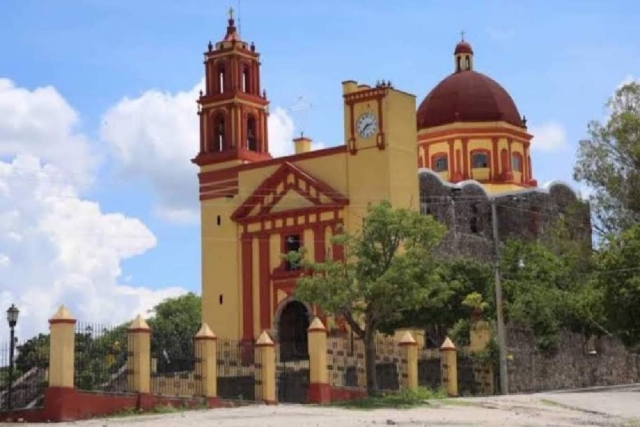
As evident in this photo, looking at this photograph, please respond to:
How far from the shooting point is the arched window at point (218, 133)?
2060 inches

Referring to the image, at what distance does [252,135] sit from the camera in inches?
2074

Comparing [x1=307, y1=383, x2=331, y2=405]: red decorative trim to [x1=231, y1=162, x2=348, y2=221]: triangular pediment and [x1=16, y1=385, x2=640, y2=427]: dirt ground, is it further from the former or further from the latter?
[x1=231, y1=162, x2=348, y2=221]: triangular pediment

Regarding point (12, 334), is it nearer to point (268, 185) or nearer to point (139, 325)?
point (139, 325)

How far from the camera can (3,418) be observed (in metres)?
25.4

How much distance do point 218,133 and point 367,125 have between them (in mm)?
8225

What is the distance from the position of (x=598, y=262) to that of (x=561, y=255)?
8231mm

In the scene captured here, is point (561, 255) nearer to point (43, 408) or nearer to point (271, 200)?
point (271, 200)

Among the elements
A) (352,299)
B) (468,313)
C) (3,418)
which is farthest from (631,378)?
(3,418)

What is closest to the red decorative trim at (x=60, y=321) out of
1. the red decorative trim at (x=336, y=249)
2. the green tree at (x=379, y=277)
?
the green tree at (x=379, y=277)

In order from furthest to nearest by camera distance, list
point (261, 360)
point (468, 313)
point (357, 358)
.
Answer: point (468, 313) → point (357, 358) → point (261, 360)

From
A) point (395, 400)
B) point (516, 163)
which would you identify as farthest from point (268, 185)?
point (395, 400)

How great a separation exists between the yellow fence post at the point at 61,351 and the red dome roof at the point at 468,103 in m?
35.6

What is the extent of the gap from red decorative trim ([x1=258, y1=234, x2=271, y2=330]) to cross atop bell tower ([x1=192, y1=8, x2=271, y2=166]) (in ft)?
12.7

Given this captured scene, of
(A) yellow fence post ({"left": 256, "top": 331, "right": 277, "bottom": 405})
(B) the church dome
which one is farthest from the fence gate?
(B) the church dome
